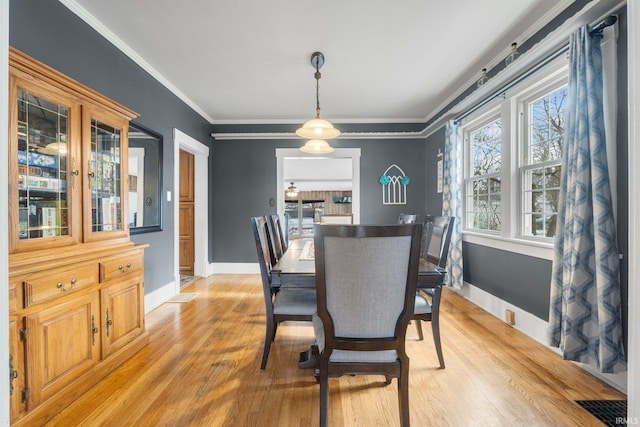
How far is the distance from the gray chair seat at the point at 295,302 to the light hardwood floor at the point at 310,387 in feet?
1.40

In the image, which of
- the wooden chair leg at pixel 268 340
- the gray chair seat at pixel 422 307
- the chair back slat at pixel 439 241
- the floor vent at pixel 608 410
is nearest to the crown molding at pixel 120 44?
the wooden chair leg at pixel 268 340

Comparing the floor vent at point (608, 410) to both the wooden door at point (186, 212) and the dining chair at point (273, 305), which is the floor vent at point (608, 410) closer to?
the dining chair at point (273, 305)

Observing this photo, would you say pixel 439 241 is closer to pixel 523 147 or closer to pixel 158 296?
pixel 523 147

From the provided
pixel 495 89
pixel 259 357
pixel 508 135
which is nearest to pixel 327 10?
pixel 495 89

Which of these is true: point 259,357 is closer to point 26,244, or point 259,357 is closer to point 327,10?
point 26,244

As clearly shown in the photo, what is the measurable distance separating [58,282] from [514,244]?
3459 millimetres

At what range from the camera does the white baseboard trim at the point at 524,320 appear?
1.86 meters

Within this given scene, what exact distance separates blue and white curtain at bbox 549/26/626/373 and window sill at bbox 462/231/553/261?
392 mm

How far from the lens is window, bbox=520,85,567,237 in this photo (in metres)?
2.49

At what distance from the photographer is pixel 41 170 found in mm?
1694

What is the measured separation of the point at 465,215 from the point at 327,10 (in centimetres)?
293

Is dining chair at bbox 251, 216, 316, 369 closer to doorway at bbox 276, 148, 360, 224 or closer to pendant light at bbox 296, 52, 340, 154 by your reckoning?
pendant light at bbox 296, 52, 340, 154

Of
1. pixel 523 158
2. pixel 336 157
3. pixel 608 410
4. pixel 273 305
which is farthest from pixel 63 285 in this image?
pixel 336 157

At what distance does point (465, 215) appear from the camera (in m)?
3.95
